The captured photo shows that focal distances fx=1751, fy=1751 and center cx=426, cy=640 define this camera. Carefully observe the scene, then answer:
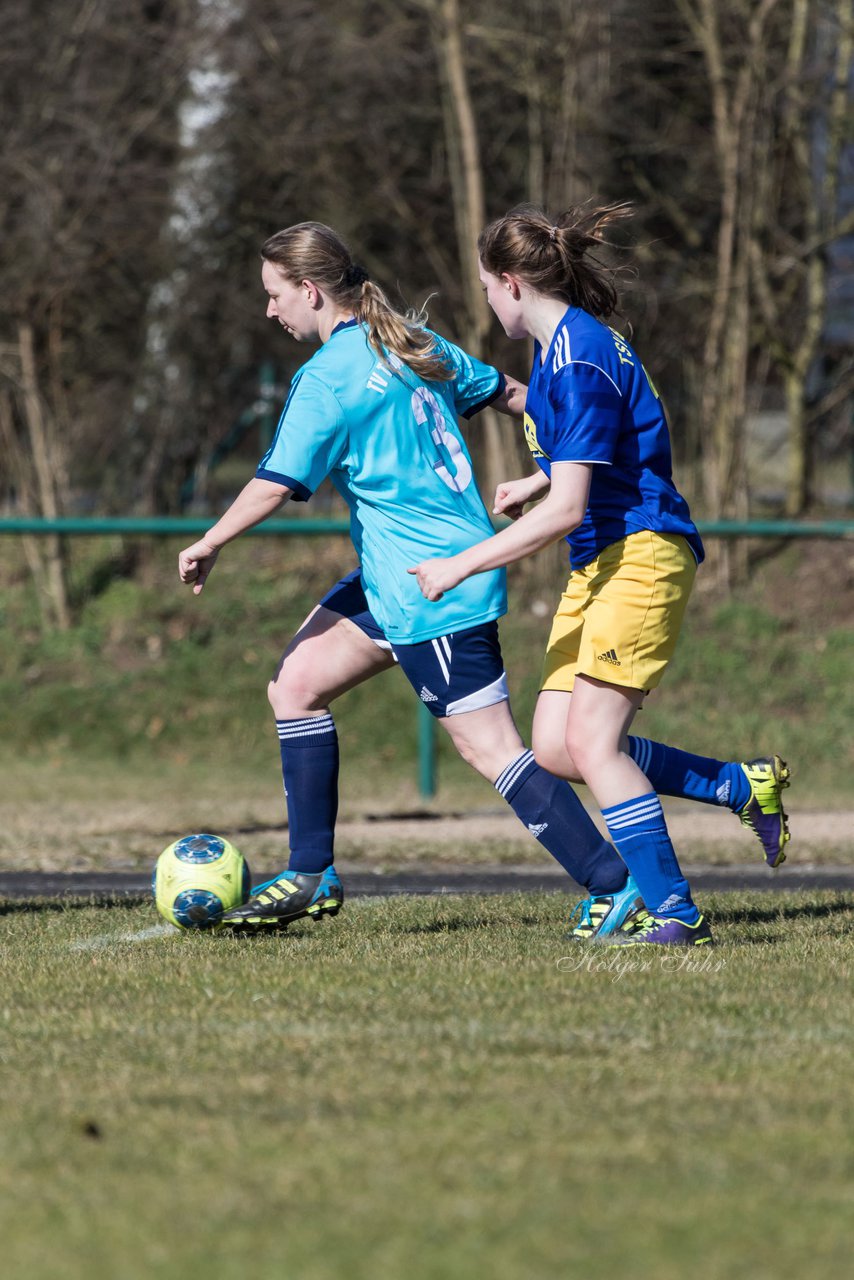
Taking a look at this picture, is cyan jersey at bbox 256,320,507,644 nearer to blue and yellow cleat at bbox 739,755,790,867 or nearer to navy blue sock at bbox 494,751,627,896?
navy blue sock at bbox 494,751,627,896

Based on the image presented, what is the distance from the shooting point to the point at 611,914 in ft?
16.1

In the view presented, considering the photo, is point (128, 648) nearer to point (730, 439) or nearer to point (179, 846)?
point (730, 439)

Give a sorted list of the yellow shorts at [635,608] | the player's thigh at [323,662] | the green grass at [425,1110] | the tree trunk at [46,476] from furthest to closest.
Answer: the tree trunk at [46,476] < the player's thigh at [323,662] < the yellow shorts at [635,608] < the green grass at [425,1110]

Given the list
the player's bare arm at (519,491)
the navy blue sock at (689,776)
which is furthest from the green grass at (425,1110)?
the player's bare arm at (519,491)

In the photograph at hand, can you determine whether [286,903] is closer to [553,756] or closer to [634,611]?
[553,756]

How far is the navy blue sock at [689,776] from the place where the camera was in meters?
5.26

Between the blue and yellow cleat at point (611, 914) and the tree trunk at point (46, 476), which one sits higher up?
the tree trunk at point (46, 476)

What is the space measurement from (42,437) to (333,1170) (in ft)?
40.0

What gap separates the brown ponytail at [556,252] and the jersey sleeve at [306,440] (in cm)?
60

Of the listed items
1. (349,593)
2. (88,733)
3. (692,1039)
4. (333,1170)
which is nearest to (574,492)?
(349,593)

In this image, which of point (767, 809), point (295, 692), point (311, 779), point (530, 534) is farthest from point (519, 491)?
point (767, 809)

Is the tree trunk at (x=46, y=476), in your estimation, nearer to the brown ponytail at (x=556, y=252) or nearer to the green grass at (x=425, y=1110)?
the green grass at (x=425, y=1110)

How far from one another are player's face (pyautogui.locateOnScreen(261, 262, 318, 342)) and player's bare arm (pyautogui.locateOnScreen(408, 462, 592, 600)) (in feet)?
3.56

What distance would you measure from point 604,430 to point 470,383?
34.8 inches
